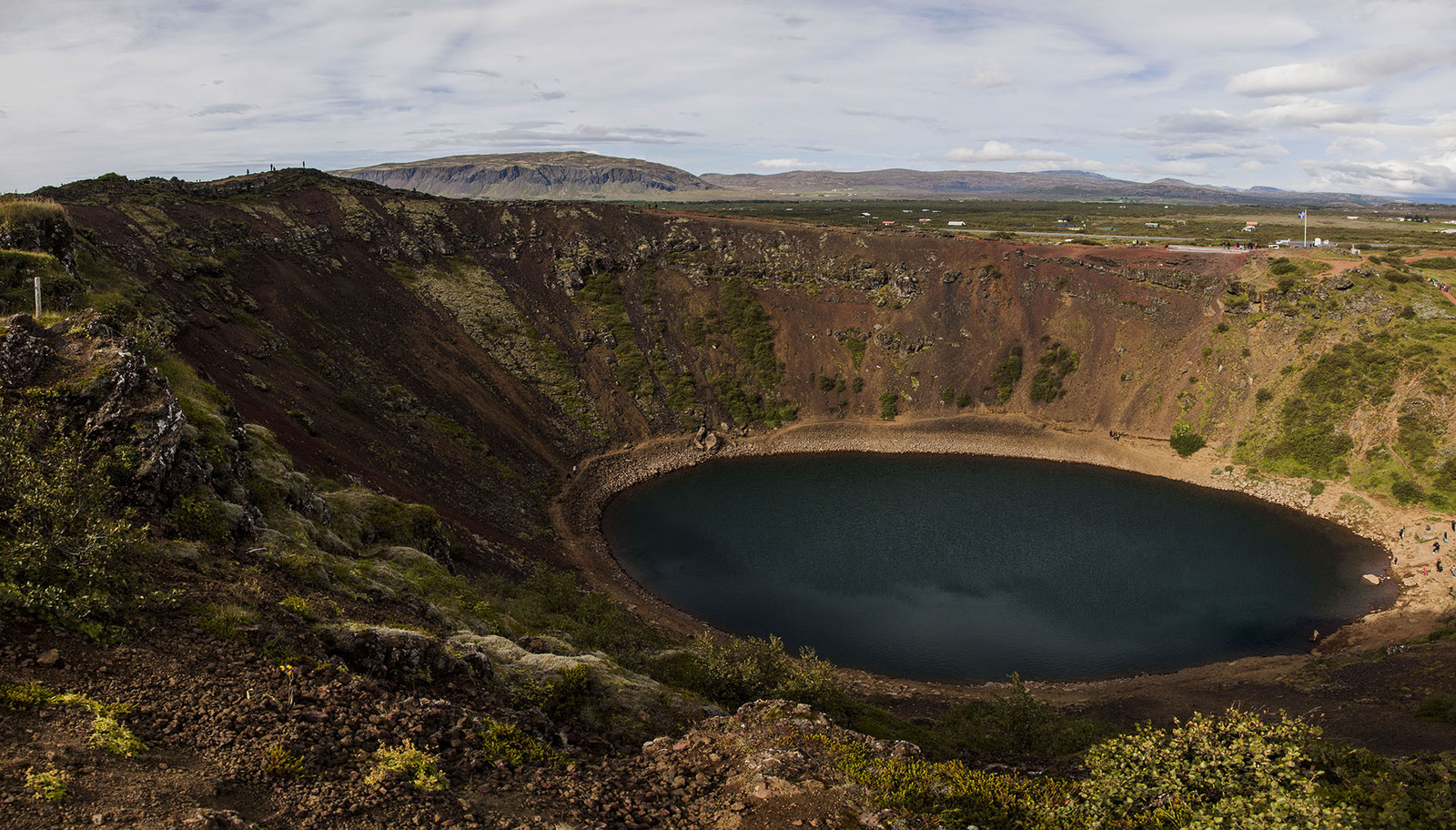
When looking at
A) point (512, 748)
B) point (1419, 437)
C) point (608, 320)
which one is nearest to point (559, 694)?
point (512, 748)

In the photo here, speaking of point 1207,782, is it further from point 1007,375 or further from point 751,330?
point 751,330

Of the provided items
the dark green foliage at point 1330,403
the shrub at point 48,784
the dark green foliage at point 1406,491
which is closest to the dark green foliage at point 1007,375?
the dark green foliage at point 1330,403

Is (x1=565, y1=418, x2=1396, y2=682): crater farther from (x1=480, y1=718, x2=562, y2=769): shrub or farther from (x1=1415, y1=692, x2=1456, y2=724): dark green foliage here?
(x1=480, y1=718, x2=562, y2=769): shrub

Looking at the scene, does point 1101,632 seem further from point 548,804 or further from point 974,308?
point 974,308

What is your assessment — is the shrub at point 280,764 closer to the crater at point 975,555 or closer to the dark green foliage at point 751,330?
the crater at point 975,555

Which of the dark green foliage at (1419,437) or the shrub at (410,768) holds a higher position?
the shrub at (410,768)

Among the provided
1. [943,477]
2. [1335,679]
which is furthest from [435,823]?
[943,477]

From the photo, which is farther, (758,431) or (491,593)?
(758,431)

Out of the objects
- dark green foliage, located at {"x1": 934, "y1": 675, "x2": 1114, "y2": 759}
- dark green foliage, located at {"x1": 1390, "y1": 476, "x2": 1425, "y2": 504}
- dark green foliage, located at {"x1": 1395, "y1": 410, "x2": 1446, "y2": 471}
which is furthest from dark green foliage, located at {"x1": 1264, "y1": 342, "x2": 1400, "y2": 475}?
dark green foliage, located at {"x1": 934, "y1": 675, "x2": 1114, "y2": 759}
